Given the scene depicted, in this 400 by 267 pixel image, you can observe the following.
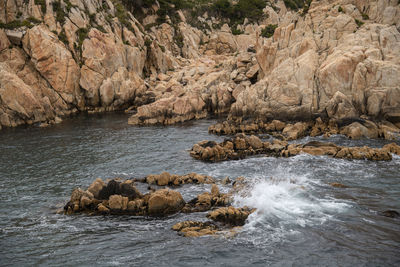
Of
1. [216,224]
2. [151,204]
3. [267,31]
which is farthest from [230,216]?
[267,31]

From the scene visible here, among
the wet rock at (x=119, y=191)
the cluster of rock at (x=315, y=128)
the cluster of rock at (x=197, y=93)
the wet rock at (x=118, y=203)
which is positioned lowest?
the wet rock at (x=118, y=203)

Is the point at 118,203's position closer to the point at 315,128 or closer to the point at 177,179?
the point at 177,179

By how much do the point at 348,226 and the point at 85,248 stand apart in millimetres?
13768

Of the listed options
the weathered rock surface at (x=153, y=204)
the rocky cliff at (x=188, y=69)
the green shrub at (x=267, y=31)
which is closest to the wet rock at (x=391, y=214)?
the weathered rock surface at (x=153, y=204)

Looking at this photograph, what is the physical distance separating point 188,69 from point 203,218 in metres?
63.1

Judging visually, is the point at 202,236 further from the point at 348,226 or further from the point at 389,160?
the point at 389,160

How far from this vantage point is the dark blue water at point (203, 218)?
16.6 metres

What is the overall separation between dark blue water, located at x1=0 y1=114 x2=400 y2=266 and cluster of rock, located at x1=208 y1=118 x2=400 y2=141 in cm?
201

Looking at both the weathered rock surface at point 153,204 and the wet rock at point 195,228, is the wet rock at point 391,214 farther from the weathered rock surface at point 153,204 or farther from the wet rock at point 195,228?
the wet rock at point 195,228

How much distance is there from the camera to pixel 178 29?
348 ft

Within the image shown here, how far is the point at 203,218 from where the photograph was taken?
20609mm

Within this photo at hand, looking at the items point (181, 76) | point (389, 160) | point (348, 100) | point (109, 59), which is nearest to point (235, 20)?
point (181, 76)

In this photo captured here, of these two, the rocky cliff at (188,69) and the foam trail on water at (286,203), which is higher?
the rocky cliff at (188,69)

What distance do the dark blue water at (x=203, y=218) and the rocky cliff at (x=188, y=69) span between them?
30.5 ft
